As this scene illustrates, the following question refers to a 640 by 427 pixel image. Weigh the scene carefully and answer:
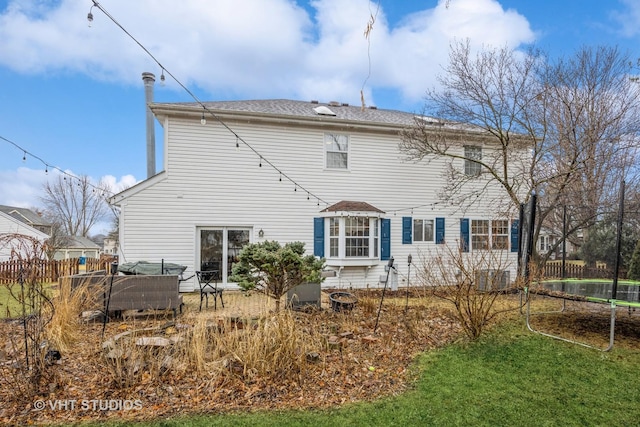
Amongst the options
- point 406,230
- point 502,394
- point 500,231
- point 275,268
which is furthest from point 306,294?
point 500,231

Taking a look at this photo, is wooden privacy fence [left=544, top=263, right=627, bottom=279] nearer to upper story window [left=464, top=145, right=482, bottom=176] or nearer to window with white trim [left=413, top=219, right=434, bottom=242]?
upper story window [left=464, top=145, right=482, bottom=176]

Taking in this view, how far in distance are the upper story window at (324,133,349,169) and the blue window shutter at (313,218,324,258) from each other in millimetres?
1817

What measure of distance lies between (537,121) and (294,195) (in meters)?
7.87

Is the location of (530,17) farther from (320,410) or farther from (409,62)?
(320,410)

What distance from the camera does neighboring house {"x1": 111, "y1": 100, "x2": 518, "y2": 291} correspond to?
966 cm

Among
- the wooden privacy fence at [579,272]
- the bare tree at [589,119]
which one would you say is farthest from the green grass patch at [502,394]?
the wooden privacy fence at [579,272]

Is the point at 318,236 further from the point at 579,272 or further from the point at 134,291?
the point at 579,272

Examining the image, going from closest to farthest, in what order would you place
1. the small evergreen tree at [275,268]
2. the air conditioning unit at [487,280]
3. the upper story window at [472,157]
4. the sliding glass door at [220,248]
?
the air conditioning unit at [487,280] → the small evergreen tree at [275,268] → the sliding glass door at [220,248] → the upper story window at [472,157]

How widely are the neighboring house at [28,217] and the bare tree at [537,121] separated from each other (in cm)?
3459

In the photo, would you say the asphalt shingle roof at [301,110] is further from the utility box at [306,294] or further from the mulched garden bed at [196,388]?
the mulched garden bed at [196,388]

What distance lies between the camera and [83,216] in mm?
30828

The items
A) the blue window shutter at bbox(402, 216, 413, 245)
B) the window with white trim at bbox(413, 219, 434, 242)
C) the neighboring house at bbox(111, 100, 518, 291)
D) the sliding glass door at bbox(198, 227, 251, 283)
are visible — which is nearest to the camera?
the neighboring house at bbox(111, 100, 518, 291)

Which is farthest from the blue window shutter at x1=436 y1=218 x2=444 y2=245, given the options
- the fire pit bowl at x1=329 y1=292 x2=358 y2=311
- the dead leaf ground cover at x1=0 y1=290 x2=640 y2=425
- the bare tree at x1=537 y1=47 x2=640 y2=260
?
the dead leaf ground cover at x1=0 y1=290 x2=640 y2=425

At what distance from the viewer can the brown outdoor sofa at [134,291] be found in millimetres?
6246
